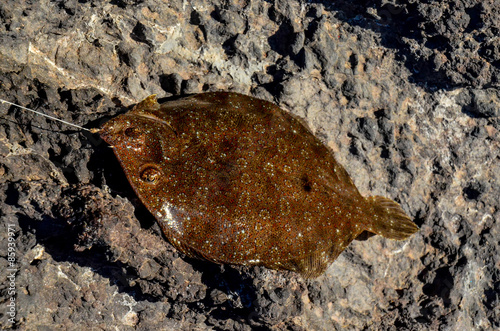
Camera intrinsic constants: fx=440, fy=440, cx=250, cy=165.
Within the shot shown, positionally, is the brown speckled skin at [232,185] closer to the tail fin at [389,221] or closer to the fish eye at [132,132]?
the fish eye at [132,132]

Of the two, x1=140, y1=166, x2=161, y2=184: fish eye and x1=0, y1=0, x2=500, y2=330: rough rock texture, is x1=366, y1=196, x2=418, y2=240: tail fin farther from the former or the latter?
x1=140, y1=166, x2=161, y2=184: fish eye

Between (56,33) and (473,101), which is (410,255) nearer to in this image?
(473,101)

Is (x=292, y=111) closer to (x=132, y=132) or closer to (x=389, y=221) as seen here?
(x=389, y=221)

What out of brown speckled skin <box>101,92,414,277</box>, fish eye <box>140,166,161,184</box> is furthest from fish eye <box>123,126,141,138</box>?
fish eye <box>140,166,161,184</box>

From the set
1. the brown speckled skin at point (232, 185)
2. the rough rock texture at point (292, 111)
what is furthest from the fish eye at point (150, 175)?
the rough rock texture at point (292, 111)

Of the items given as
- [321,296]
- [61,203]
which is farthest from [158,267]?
[321,296]
